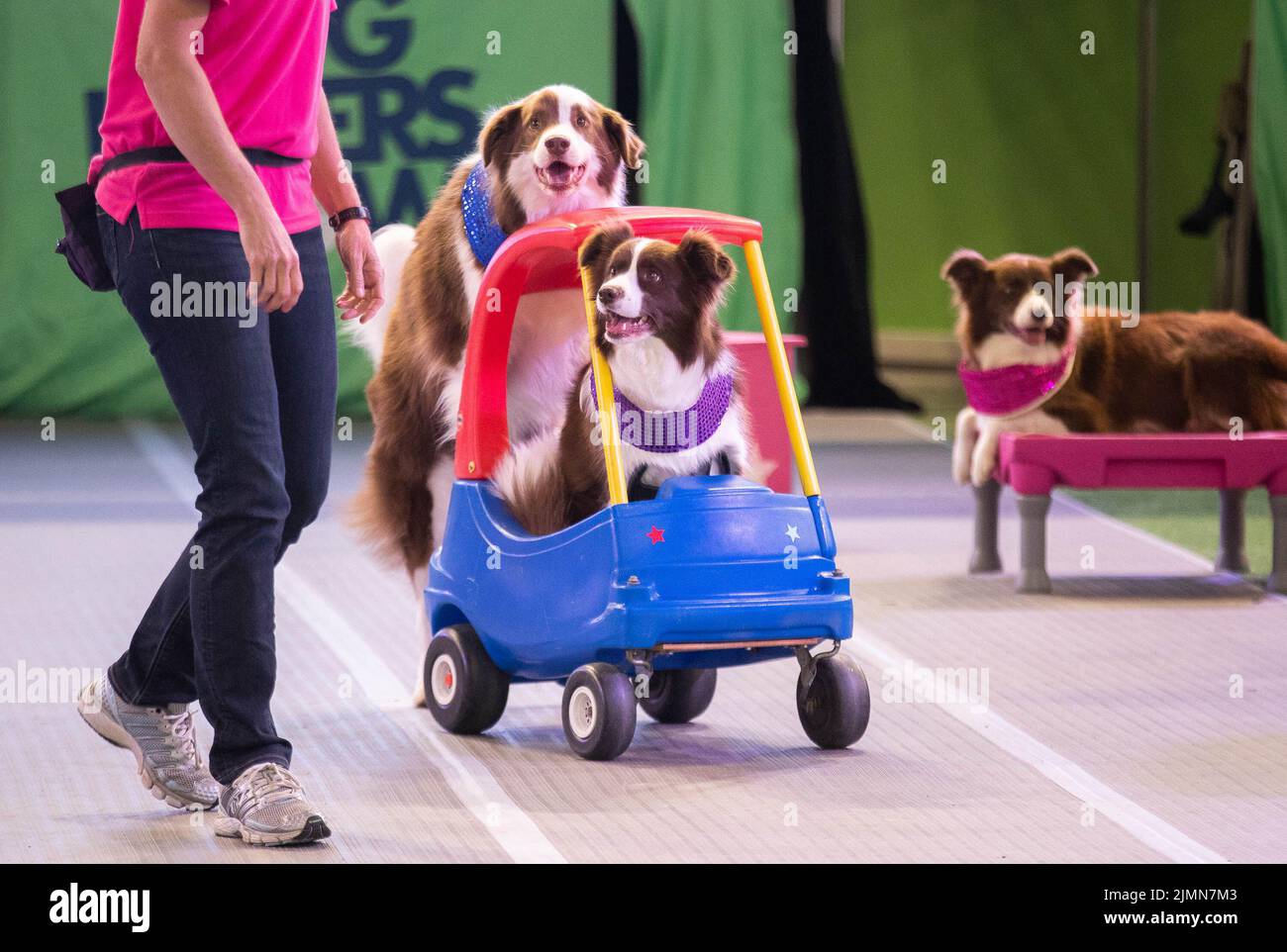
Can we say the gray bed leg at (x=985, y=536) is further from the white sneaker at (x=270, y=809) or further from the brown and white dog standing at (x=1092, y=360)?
the white sneaker at (x=270, y=809)

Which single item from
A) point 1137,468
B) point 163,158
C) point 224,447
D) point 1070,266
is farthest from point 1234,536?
point 163,158

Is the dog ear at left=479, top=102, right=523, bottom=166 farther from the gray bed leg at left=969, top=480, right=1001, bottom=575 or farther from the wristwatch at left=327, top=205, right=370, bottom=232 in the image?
the gray bed leg at left=969, top=480, right=1001, bottom=575

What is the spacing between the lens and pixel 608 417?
10.9 ft

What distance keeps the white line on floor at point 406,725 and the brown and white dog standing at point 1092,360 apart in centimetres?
186

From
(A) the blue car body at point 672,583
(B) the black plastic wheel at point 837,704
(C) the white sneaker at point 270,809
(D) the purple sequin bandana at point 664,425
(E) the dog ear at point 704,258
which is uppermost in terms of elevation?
(E) the dog ear at point 704,258

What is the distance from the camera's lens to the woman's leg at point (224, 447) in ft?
8.61

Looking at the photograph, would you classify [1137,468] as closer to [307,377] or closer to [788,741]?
[788,741]

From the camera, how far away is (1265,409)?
16.9 ft

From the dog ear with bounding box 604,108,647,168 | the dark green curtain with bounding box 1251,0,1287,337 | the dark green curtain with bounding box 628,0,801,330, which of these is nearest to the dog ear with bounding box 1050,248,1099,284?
the dog ear with bounding box 604,108,647,168

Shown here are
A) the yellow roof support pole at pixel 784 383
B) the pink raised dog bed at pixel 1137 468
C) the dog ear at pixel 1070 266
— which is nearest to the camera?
the yellow roof support pole at pixel 784 383

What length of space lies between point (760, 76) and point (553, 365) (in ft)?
18.5

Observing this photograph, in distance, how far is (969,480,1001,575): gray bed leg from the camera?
17.5 ft

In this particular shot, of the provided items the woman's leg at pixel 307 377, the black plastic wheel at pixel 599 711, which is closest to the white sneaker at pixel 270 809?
the woman's leg at pixel 307 377

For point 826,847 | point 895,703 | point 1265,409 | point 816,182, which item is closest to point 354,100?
point 816,182
